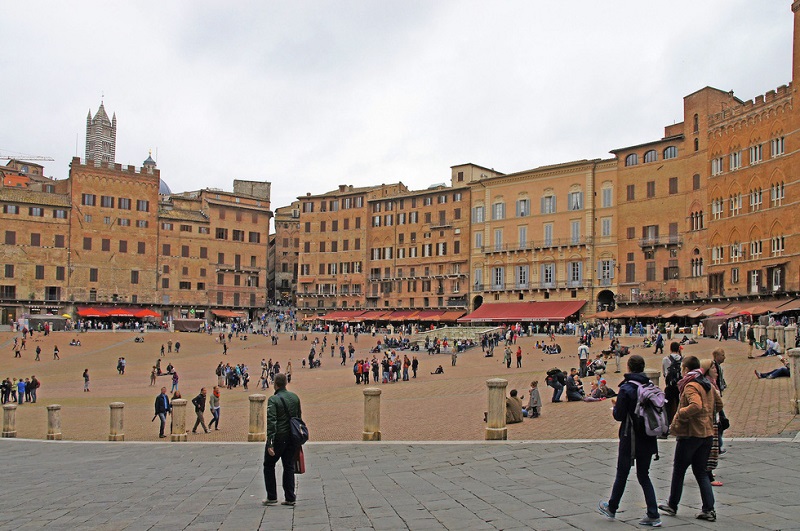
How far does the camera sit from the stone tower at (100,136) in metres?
119

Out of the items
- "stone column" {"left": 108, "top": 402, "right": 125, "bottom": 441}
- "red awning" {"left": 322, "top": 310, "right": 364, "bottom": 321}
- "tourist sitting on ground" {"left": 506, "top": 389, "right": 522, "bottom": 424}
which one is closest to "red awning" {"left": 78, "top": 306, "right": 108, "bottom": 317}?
"red awning" {"left": 322, "top": 310, "right": 364, "bottom": 321}

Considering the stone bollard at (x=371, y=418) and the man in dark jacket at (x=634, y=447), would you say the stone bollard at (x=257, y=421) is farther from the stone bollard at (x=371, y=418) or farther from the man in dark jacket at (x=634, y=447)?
the man in dark jacket at (x=634, y=447)

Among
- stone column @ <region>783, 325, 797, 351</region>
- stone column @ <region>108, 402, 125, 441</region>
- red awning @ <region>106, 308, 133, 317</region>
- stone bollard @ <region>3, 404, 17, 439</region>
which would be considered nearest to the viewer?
stone column @ <region>108, 402, 125, 441</region>

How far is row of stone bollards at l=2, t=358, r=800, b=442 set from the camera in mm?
13000

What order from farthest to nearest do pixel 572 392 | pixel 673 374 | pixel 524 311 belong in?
pixel 524 311 → pixel 572 392 → pixel 673 374

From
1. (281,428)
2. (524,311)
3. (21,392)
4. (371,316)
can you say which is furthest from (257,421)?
(371,316)

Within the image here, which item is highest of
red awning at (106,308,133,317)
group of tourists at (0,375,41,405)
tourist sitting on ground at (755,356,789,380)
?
red awning at (106,308,133,317)

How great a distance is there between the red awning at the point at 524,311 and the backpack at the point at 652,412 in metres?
54.1

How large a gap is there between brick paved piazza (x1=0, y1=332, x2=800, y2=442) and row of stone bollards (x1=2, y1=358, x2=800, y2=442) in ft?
3.10

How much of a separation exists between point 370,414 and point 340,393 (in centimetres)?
1456

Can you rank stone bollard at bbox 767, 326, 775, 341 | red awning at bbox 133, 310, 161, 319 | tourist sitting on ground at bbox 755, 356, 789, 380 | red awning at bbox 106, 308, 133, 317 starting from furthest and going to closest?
red awning at bbox 133, 310, 161, 319, red awning at bbox 106, 308, 133, 317, stone bollard at bbox 767, 326, 775, 341, tourist sitting on ground at bbox 755, 356, 789, 380

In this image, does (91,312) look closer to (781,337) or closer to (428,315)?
(428,315)

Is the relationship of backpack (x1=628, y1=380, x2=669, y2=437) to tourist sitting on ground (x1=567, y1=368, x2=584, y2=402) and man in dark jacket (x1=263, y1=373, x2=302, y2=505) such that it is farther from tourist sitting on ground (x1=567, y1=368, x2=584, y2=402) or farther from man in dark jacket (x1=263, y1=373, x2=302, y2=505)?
tourist sitting on ground (x1=567, y1=368, x2=584, y2=402)

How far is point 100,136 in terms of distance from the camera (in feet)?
395
